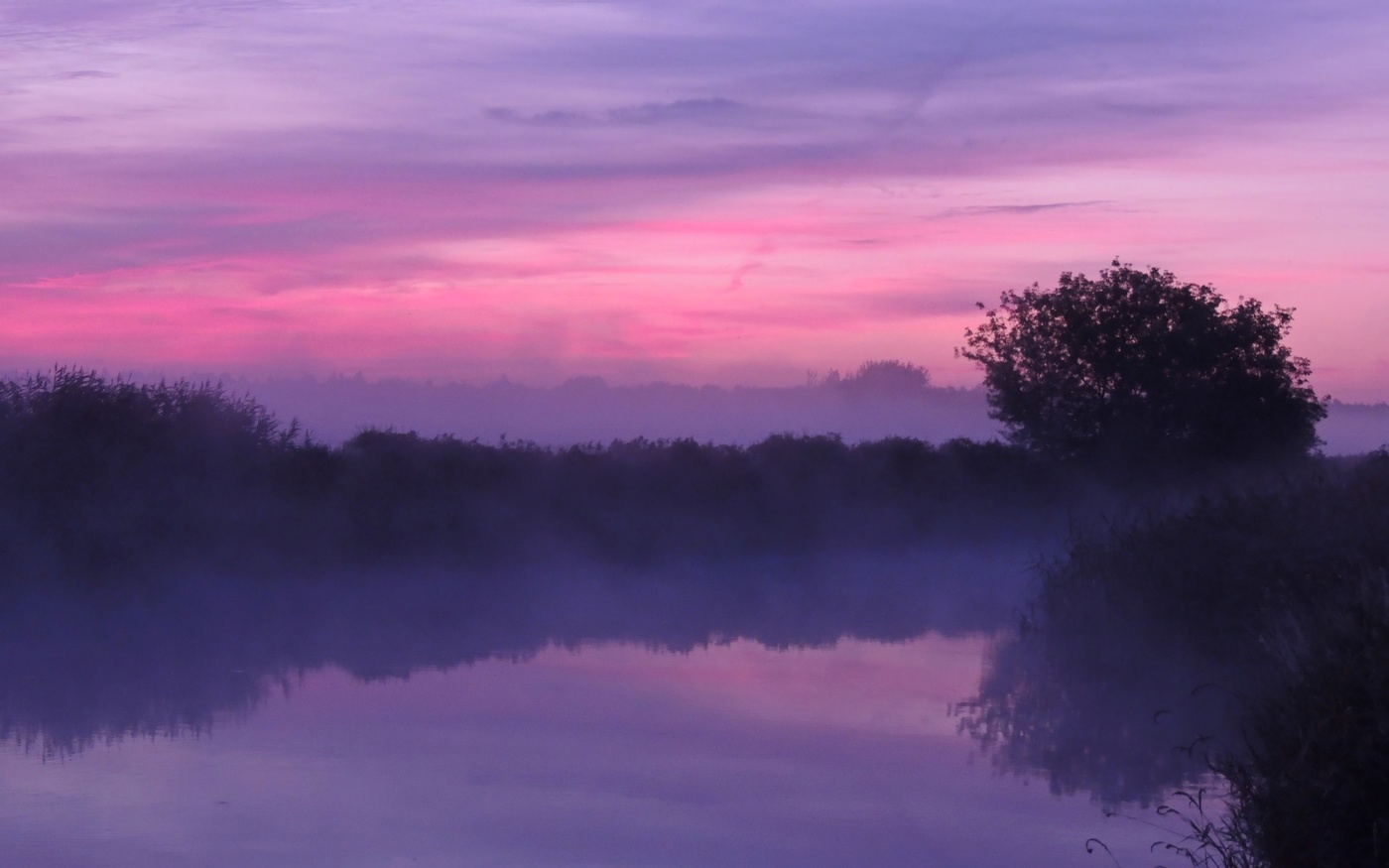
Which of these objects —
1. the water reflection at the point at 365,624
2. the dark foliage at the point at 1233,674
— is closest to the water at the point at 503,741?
the water reflection at the point at 365,624

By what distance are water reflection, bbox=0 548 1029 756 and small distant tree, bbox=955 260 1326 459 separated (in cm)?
327

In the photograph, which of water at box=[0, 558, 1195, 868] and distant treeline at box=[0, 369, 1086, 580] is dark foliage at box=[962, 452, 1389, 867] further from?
distant treeline at box=[0, 369, 1086, 580]

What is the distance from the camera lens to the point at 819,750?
10.8 metres

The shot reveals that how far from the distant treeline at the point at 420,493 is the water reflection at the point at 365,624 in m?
0.86

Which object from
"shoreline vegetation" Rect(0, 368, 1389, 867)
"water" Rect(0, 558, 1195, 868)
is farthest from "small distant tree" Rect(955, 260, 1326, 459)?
"water" Rect(0, 558, 1195, 868)

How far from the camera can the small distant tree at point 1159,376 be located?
22562mm

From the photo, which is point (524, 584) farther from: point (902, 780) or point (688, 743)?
point (902, 780)

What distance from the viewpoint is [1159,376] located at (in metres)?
22.7

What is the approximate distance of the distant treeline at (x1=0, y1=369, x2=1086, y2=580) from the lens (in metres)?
20.4

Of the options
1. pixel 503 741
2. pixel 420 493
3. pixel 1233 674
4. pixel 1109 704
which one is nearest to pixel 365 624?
pixel 420 493

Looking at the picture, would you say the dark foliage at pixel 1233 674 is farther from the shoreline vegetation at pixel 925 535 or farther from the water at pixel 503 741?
the water at pixel 503 741

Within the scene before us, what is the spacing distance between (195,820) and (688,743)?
408 centimetres

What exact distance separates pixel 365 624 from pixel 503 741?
7811 mm

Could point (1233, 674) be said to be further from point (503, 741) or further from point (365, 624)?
point (365, 624)
